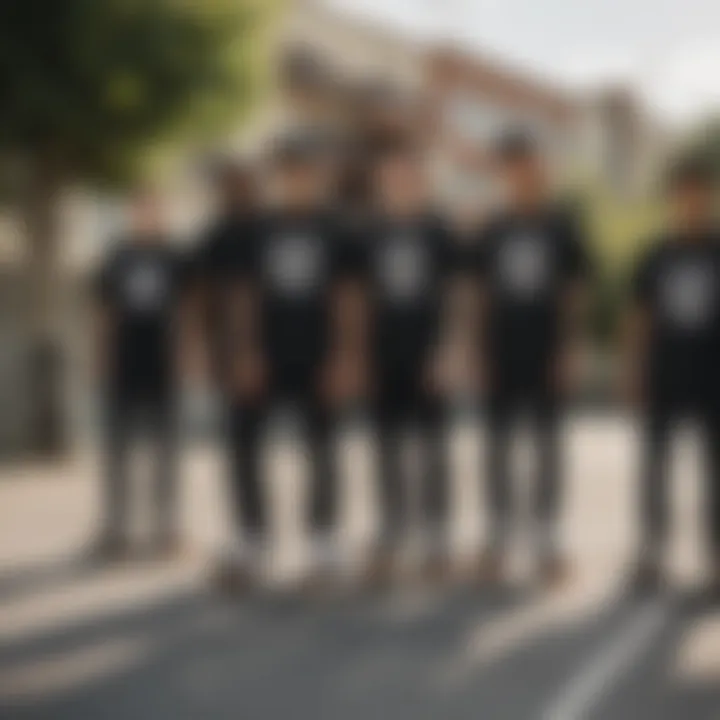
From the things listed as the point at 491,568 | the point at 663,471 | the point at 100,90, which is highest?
the point at 100,90

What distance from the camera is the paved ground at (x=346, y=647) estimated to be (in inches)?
182

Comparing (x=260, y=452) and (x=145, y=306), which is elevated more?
(x=145, y=306)

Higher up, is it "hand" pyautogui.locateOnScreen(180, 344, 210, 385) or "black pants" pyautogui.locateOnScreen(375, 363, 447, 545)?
"hand" pyautogui.locateOnScreen(180, 344, 210, 385)

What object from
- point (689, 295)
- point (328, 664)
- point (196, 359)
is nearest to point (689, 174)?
point (689, 295)

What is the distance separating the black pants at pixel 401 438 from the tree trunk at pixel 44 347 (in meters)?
6.50

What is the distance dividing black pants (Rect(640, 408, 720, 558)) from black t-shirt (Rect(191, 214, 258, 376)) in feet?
6.23

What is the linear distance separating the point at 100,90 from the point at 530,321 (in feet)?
19.3

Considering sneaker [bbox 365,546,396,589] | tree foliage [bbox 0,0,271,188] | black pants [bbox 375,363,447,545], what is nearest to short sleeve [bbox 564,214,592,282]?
black pants [bbox 375,363,447,545]

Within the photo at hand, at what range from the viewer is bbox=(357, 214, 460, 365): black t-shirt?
6.34m

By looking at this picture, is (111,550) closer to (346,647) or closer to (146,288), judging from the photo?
(146,288)

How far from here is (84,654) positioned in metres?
5.25

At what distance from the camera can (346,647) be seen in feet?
17.7

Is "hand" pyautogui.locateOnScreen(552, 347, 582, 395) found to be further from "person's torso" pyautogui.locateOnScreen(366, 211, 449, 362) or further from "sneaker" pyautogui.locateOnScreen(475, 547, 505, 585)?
"sneaker" pyautogui.locateOnScreen(475, 547, 505, 585)

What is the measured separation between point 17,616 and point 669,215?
3229mm
